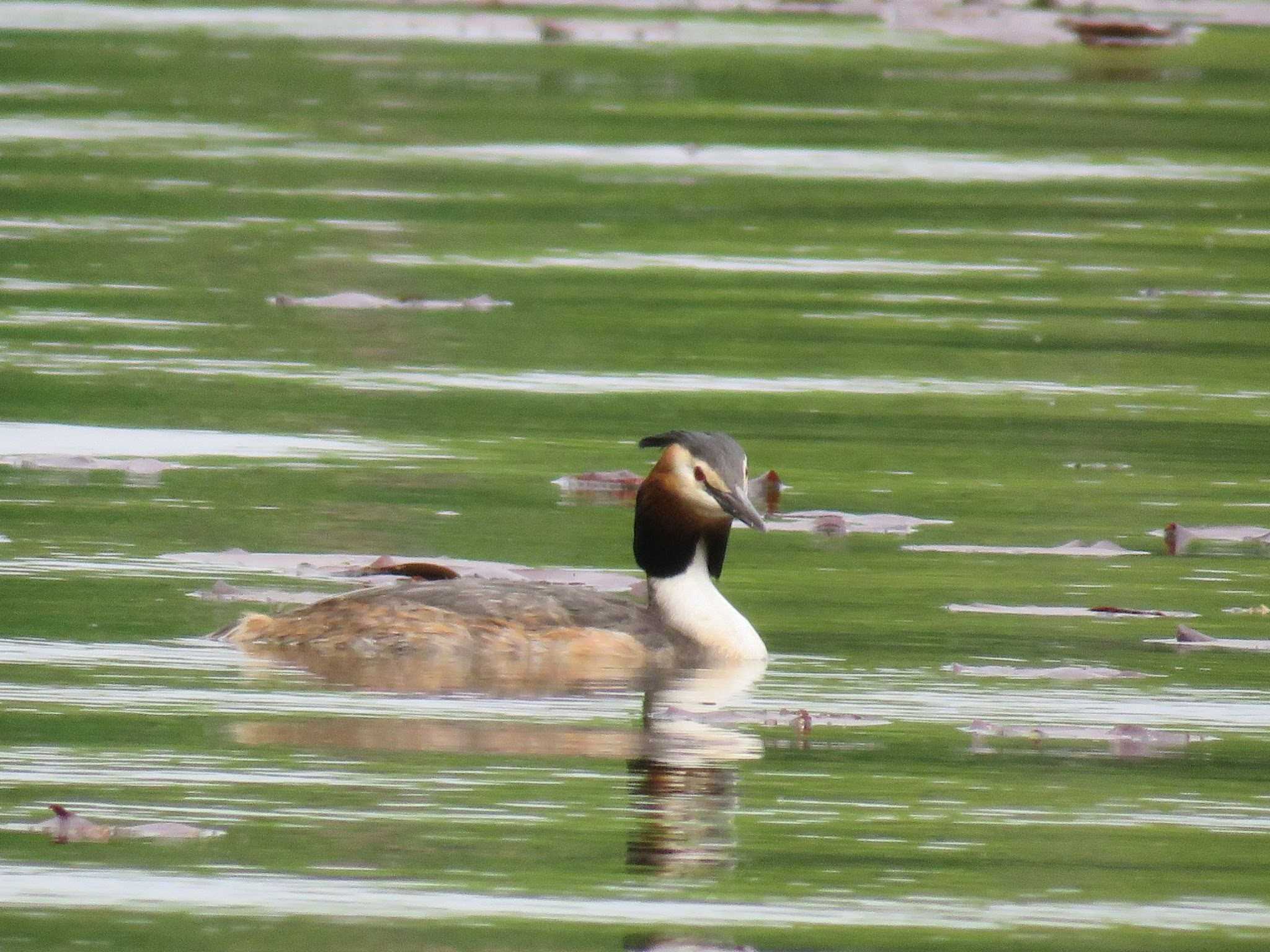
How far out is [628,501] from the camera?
11.6 meters

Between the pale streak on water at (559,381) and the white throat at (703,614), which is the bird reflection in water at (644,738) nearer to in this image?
the white throat at (703,614)

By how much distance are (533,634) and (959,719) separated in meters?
1.40

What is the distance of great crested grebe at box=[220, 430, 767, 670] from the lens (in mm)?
9180

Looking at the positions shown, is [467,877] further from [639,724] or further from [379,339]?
[379,339]

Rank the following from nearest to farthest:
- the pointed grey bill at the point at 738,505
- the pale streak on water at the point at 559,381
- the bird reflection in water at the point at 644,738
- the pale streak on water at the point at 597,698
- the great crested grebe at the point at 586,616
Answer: the bird reflection in water at the point at 644,738, the pale streak on water at the point at 597,698, the great crested grebe at the point at 586,616, the pointed grey bill at the point at 738,505, the pale streak on water at the point at 559,381

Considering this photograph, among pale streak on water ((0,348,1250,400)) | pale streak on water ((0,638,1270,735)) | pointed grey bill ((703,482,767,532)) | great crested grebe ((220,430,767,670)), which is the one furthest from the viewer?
pale streak on water ((0,348,1250,400))

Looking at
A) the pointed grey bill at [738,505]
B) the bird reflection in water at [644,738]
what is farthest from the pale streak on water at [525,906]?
the pointed grey bill at [738,505]

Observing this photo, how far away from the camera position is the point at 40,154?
69.8 ft

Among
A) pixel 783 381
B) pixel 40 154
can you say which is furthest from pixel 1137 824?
pixel 40 154

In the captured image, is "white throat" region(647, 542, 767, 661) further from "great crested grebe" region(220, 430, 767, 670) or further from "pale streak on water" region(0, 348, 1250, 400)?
"pale streak on water" region(0, 348, 1250, 400)

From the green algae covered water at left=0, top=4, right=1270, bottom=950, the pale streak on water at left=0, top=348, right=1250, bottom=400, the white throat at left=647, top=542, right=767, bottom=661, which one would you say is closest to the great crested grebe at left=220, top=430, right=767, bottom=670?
the white throat at left=647, top=542, right=767, bottom=661

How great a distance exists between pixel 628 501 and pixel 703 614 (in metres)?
2.26

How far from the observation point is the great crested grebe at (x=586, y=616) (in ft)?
30.1

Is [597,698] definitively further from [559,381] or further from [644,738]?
[559,381]
